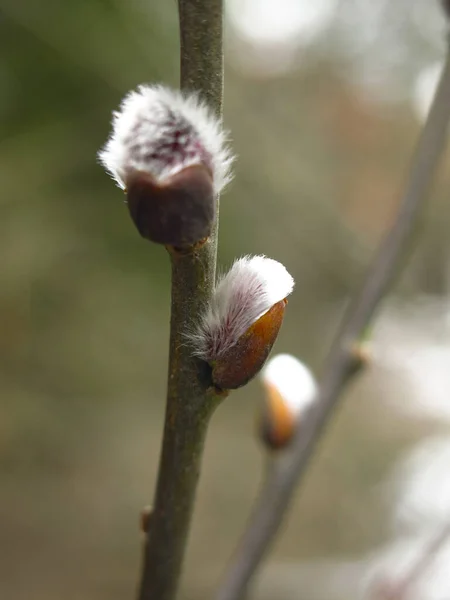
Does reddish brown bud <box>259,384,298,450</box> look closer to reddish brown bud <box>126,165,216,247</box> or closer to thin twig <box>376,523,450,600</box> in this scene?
thin twig <box>376,523,450,600</box>

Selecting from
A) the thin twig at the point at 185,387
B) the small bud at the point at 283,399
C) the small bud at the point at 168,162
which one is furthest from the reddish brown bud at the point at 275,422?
the small bud at the point at 168,162

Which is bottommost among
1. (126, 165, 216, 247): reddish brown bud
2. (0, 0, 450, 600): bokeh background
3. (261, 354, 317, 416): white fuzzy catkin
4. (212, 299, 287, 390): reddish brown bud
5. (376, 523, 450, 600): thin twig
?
(376, 523, 450, 600): thin twig

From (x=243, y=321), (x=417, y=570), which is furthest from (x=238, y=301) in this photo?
(x=417, y=570)

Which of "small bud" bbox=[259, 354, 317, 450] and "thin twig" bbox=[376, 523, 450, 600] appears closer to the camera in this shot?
"small bud" bbox=[259, 354, 317, 450]

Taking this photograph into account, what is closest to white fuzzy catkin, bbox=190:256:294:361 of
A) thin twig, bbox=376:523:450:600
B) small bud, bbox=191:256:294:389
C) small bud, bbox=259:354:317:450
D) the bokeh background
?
small bud, bbox=191:256:294:389

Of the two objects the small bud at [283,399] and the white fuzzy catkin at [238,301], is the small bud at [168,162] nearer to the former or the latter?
the white fuzzy catkin at [238,301]

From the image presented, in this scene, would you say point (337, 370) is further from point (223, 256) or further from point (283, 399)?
point (223, 256)

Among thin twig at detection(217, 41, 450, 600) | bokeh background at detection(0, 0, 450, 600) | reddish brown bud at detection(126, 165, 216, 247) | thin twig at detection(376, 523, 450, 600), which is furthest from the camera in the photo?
bokeh background at detection(0, 0, 450, 600)
